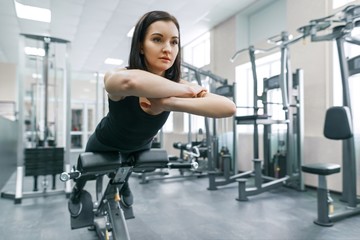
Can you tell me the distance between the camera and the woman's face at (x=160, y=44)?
734 mm

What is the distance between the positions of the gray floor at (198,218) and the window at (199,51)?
386cm

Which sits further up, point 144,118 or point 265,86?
point 265,86

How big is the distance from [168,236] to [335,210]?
1.71 metres

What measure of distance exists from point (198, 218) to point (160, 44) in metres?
1.94

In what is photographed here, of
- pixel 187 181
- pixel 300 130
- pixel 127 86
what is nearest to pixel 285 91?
pixel 300 130

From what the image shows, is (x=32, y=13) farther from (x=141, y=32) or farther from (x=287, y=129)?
(x=141, y=32)

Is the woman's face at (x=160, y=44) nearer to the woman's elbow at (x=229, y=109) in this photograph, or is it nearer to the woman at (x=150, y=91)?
the woman at (x=150, y=91)

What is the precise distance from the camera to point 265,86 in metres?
3.67

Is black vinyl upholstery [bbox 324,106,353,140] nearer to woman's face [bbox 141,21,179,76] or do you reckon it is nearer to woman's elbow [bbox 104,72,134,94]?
woman's face [bbox 141,21,179,76]

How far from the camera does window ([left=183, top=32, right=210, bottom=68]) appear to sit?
6102 mm

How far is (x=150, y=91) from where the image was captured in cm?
63

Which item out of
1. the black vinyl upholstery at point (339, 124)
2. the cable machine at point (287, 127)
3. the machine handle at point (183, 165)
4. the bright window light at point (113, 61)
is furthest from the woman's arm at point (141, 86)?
the bright window light at point (113, 61)

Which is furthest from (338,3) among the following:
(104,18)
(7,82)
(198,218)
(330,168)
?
(7,82)

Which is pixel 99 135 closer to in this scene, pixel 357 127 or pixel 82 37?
pixel 357 127
